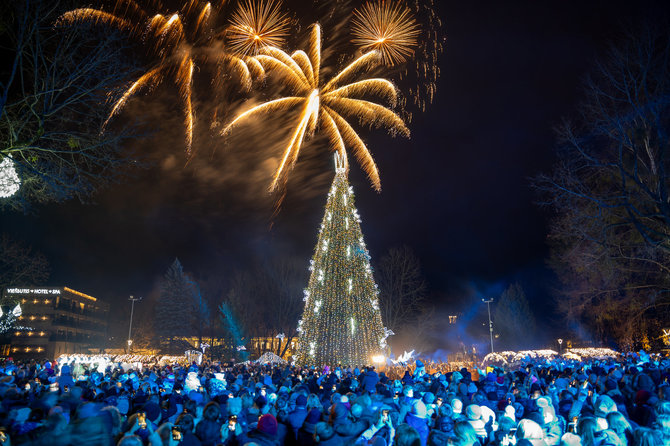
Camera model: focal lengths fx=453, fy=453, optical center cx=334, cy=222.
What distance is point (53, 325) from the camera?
89.1 m

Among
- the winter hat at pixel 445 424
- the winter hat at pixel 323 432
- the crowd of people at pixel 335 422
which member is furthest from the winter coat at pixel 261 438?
the winter hat at pixel 445 424

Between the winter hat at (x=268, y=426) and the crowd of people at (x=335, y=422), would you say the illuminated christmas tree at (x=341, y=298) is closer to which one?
the crowd of people at (x=335, y=422)

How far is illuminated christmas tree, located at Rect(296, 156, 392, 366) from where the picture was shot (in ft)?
73.4

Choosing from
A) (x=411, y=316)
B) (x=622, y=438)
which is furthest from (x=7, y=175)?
(x=411, y=316)

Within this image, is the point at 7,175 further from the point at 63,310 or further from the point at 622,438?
the point at 63,310

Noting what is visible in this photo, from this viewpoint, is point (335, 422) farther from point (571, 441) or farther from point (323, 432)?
point (571, 441)

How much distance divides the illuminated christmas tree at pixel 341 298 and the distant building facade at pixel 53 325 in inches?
2918

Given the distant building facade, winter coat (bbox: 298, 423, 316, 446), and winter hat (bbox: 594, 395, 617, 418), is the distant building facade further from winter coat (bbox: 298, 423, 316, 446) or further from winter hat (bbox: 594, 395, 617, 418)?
winter hat (bbox: 594, 395, 617, 418)

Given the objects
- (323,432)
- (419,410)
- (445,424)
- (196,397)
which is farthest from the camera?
(196,397)

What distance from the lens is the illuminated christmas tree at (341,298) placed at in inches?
881

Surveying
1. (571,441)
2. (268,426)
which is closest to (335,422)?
(268,426)

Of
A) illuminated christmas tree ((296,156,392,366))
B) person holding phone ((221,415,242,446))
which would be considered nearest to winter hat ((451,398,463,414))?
person holding phone ((221,415,242,446))

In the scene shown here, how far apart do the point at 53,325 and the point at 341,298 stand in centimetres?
8832

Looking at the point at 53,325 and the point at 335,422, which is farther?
the point at 53,325
